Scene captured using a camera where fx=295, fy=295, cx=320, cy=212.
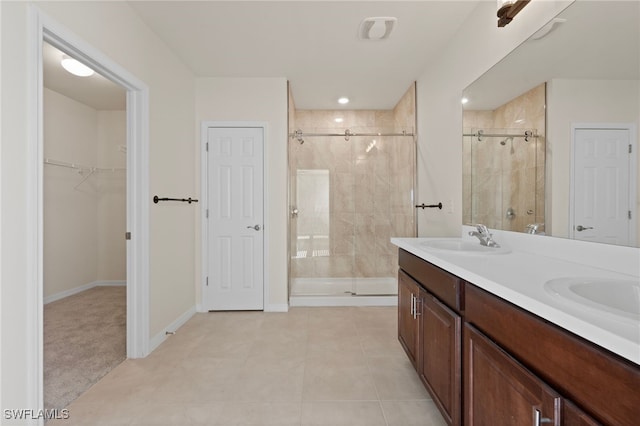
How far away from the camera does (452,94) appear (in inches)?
96.5

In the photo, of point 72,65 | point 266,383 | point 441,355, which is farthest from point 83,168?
point 441,355

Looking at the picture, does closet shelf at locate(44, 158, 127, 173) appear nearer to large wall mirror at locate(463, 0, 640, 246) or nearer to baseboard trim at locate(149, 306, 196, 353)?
baseboard trim at locate(149, 306, 196, 353)

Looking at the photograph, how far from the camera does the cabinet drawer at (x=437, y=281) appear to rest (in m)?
1.24

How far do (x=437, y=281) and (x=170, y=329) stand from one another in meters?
2.36

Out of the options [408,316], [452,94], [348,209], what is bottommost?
[408,316]

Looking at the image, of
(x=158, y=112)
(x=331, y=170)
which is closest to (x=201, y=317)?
(x=158, y=112)

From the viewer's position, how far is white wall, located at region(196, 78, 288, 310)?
3227 mm

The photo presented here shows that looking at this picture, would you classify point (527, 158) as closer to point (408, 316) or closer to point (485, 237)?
point (485, 237)

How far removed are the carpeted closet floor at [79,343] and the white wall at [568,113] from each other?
111 inches

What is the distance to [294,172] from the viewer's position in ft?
11.9

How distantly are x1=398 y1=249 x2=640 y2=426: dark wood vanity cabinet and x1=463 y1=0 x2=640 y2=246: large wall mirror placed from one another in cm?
61

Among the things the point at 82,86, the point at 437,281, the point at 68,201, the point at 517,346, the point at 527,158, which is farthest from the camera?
the point at 68,201

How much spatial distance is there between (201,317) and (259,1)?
9.40 ft

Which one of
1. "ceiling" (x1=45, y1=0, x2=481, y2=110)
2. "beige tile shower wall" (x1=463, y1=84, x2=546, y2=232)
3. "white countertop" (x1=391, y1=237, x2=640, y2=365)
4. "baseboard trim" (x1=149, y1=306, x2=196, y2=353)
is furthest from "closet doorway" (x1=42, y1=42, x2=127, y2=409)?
"beige tile shower wall" (x1=463, y1=84, x2=546, y2=232)
